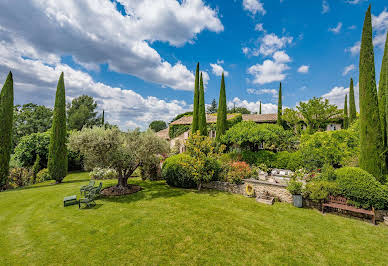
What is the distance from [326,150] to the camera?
13.2m

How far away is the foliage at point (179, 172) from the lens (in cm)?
1254

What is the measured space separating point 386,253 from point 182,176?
33.7 feet

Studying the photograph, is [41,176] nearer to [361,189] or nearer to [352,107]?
[361,189]

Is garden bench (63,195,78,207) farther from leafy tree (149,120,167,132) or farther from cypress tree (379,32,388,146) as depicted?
leafy tree (149,120,167,132)

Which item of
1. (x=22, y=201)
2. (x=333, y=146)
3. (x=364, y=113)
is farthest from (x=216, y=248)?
(x=333, y=146)

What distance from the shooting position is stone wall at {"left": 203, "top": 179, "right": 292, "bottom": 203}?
10.3 metres

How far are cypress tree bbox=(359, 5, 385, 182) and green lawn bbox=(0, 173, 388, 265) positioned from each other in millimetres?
3174

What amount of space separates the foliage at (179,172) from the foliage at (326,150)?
9.51m

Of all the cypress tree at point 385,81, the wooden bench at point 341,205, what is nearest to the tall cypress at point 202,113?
the wooden bench at point 341,205

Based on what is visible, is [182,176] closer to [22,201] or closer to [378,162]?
[22,201]

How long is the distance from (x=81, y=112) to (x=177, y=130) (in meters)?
22.8

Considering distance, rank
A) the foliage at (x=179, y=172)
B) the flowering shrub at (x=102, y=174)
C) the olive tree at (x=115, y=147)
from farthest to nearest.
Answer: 1. the flowering shrub at (x=102, y=174)
2. the foliage at (x=179, y=172)
3. the olive tree at (x=115, y=147)

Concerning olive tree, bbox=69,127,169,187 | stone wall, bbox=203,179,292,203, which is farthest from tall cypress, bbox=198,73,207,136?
olive tree, bbox=69,127,169,187

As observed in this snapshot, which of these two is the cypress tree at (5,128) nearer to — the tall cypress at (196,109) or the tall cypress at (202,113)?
the tall cypress at (196,109)
